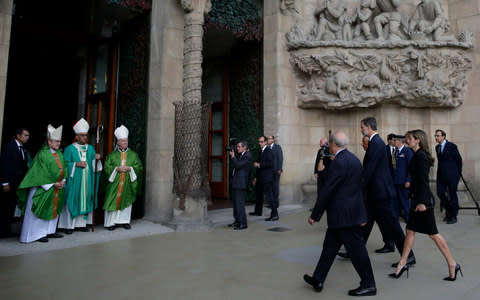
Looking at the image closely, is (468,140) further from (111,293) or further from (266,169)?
(111,293)

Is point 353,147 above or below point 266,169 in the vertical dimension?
above

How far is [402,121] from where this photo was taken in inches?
401

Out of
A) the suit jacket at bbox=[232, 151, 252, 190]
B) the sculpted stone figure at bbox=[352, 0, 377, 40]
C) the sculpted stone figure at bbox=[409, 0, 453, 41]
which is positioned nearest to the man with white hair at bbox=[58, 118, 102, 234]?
the suit jacket at bbox=[232, 151, 252, 190]

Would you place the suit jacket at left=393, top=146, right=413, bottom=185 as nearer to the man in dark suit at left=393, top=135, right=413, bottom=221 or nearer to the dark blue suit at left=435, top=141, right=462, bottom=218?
the man in dark suit at left=393, top=135, right=413, bottom=221

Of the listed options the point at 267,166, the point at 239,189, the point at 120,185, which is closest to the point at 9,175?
the point at 120,185

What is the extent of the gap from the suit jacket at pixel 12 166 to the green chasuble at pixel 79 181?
2.33ft

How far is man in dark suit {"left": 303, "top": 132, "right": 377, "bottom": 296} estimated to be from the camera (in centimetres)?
323

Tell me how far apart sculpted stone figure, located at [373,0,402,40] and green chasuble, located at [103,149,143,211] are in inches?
293

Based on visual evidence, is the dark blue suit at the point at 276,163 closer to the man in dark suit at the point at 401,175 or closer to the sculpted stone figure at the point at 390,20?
the man in dark suit at the point at 401,175

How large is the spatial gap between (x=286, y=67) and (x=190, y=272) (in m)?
7.12

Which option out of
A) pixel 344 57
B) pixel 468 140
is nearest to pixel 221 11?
pixel 344 57

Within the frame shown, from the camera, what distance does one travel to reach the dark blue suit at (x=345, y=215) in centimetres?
324

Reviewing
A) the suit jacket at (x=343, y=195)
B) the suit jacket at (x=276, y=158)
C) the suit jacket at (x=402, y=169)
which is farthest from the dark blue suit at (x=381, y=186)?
the suit jacket at (x=276, y=158)

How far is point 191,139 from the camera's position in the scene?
6719mm
